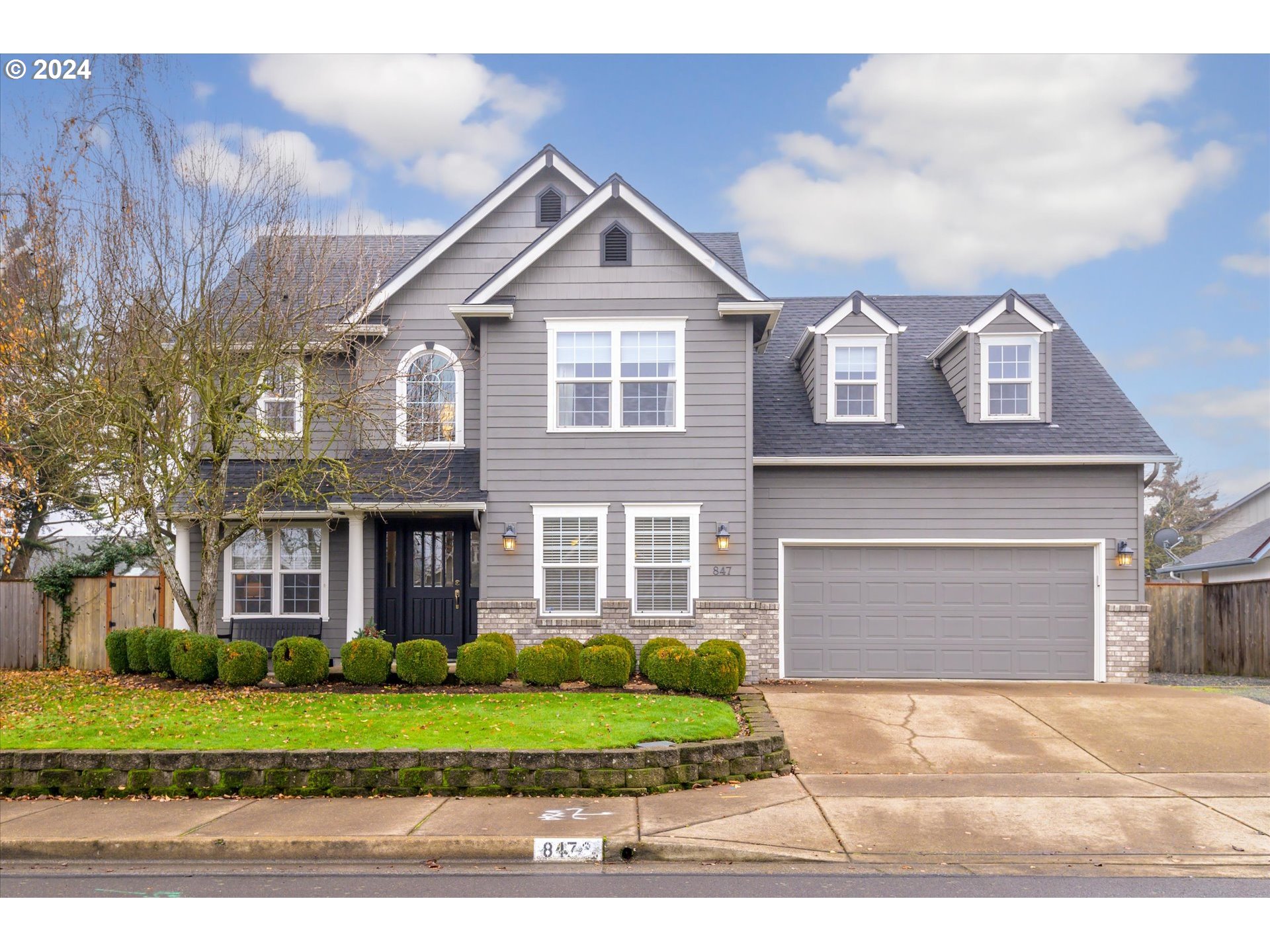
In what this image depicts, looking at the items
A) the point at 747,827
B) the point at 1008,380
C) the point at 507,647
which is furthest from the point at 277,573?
the point at 1008,380

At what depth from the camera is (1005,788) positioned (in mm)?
8367

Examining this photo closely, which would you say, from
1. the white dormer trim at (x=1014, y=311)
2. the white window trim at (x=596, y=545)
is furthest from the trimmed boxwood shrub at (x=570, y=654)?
the white dormer trim at (x=1014, y=311)

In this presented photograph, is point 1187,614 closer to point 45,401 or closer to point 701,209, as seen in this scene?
point 701,209

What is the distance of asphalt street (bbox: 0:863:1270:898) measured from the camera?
567 cm

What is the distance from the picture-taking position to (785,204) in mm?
23750

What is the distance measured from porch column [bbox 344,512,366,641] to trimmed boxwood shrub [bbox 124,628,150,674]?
2980 millimetres

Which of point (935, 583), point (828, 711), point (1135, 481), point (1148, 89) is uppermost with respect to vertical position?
point (1148, 89)

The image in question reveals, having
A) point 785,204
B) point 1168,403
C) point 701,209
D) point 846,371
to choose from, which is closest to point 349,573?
point 846,371

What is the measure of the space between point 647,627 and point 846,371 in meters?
5.82

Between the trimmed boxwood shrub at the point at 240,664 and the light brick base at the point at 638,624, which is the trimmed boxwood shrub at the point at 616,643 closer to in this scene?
the light brick base at the point at 638,624

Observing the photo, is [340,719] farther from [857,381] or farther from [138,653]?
[857,381]

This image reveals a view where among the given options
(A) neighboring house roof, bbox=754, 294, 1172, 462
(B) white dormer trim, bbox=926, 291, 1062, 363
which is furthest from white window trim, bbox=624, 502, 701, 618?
(B) white dormer trim, bbox=926, 291, 1062, 363

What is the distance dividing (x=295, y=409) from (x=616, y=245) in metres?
6.07

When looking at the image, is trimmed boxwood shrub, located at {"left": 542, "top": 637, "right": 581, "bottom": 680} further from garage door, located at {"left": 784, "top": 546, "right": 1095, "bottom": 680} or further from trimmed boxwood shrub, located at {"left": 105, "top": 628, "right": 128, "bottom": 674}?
trimmed boxwood shrub, located at {"left": 105, "top": 628, "right": 128, "bottom": 674}
